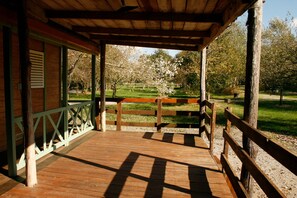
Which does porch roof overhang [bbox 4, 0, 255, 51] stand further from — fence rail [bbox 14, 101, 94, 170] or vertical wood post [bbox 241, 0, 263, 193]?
fence rail [bbox 14, 101, 94, 170]

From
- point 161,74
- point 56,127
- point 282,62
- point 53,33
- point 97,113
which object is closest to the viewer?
point 53,33

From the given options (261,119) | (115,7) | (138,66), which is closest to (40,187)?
(115,7)

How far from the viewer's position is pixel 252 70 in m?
3.52

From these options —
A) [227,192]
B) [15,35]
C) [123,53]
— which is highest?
[123,53]

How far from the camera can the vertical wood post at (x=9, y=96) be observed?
159 inches

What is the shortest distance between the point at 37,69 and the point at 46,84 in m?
0.67

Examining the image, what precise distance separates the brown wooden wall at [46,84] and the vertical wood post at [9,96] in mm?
1858

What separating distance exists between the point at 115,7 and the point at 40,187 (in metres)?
3.26

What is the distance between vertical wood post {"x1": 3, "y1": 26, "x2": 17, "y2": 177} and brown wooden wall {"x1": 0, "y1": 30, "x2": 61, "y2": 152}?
1.86 metres

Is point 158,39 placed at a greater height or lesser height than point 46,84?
greater

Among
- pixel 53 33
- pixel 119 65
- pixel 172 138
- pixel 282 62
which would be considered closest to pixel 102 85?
pixel 172 138

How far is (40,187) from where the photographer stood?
408 cm

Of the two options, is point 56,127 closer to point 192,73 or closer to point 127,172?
point 127,172

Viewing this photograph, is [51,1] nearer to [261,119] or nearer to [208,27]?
[208,27]
